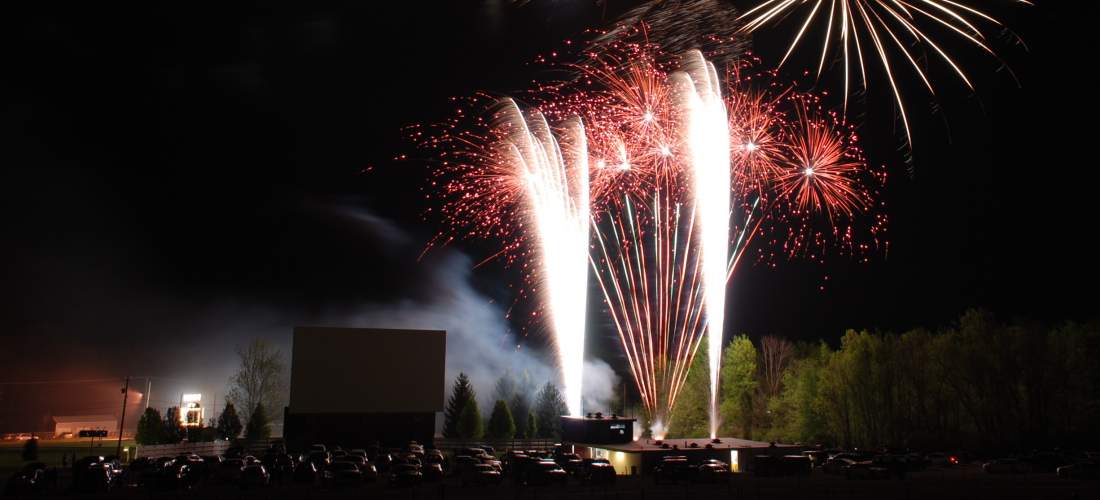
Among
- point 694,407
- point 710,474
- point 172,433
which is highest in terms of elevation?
point 694,407

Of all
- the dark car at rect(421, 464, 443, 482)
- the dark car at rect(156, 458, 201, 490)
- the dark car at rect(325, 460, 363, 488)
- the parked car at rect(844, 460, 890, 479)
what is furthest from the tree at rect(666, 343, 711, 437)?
the dark car at rect(156, 458, 201, 490)

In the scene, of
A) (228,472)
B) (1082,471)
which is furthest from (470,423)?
(1082,471)

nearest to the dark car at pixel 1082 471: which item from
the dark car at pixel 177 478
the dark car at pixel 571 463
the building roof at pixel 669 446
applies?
the building roof at pixel 669 446

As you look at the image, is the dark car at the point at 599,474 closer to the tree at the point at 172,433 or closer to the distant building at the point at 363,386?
the distant building at the point at 363,386

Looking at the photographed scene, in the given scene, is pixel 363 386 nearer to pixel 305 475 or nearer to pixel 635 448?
pixel 305 475

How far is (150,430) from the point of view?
161 feet

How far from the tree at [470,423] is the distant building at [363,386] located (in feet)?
31.2

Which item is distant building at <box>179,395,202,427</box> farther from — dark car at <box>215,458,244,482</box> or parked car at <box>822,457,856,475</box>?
parked car at <box>822,457,856,475</box>

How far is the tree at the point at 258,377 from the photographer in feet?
210

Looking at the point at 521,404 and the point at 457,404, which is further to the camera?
the point at 521,404

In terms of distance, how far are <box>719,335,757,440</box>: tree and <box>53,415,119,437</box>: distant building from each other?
5989cm

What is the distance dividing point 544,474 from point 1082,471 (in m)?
19.1

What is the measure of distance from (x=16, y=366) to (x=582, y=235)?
194 feet

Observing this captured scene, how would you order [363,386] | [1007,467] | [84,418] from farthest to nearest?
1. [84,418]
2. [363,386]
3. [1007,467]
